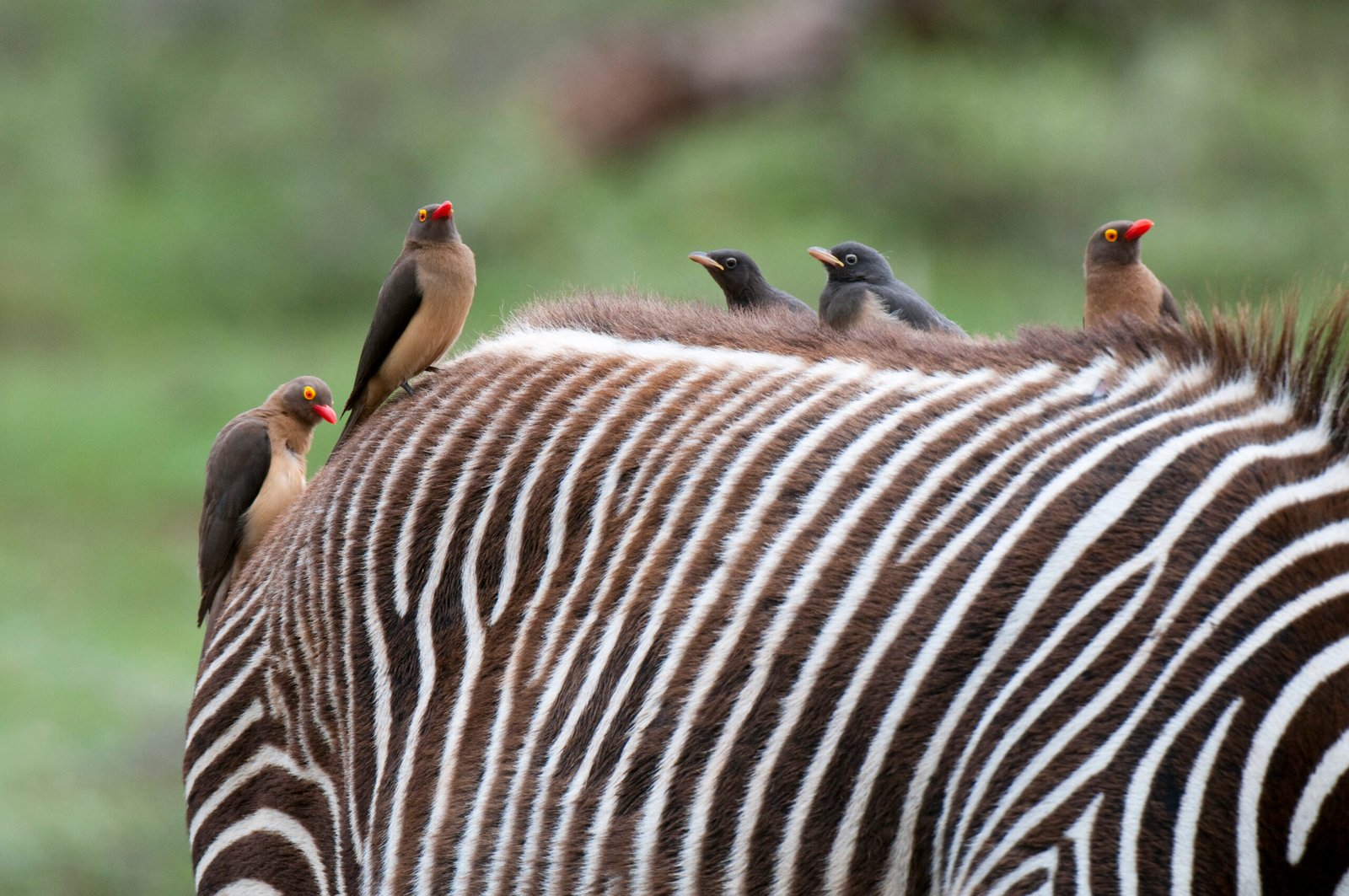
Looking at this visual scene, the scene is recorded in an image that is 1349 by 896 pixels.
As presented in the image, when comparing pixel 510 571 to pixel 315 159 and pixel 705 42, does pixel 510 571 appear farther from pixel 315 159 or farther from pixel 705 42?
pixel 705 42

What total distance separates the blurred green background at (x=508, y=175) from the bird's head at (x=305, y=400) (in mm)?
9939

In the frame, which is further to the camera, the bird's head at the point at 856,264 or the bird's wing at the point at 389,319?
the bird's head at the point at 856,264

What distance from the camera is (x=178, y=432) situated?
15289 mm

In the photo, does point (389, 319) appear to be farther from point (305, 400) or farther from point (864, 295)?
point (864, 295)

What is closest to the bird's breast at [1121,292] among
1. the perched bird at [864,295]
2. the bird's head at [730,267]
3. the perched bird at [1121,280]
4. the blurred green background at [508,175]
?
the perched bird at [1121,280]

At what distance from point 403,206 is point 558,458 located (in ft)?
53.1

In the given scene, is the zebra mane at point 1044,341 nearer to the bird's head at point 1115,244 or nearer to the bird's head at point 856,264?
the bird's head at point 856,264

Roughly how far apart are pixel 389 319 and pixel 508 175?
15755 mm

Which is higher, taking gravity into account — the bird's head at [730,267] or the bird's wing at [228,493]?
the bird's head at [730,267]

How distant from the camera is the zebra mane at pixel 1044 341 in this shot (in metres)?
2.33

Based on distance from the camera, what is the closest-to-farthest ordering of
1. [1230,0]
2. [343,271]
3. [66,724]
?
1. [66,724]
2. [343,271]
3. [1230,0]

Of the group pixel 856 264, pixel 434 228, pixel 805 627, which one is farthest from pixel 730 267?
pixel 805 627

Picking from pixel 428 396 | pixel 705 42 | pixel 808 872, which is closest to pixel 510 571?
pixel 428 396

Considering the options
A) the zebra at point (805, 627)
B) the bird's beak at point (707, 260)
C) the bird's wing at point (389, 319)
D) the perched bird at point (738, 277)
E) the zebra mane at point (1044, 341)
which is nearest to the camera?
the zebra at point (805, 627)
